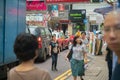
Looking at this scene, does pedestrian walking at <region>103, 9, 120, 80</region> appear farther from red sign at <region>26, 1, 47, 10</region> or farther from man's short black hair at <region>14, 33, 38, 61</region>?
red sign at <region>26, 1, 47, 10</region>

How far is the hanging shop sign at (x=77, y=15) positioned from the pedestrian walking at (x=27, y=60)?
46.3 meters

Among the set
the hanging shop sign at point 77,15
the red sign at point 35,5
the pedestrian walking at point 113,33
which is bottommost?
the hanging shop sign at point 77,15

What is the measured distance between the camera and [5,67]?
11.7 m

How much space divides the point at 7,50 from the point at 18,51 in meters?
8.31

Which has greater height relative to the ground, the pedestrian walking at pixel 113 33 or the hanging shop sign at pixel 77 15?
the pedestrian walking at pixel 113 33

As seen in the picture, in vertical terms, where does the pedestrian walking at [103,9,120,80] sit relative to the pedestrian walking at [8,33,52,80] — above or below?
above

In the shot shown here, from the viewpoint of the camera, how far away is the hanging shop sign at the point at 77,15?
50.7m

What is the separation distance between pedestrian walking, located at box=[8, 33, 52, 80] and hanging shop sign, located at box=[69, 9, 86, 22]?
152 feet

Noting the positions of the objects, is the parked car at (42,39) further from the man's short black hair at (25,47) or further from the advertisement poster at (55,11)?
the advertisement poster at (55,11)

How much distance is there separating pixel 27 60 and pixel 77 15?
4749cm

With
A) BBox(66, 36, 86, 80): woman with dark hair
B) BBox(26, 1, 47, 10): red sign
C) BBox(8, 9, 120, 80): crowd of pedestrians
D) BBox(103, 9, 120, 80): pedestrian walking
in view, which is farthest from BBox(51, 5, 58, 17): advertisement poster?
BBox(103, 9, 120, 80): pedestrian walking

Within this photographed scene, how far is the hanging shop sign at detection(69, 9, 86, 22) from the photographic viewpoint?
166 ft

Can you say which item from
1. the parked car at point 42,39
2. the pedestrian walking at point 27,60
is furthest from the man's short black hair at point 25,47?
the parked car at point 42,39

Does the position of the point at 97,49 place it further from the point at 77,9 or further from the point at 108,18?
the point at 108,18
